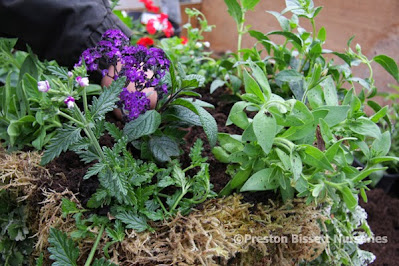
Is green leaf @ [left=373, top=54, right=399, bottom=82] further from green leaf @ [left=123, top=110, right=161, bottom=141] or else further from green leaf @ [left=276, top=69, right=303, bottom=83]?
green leaf @ [left=123, top=110, right=161, bottom=141]

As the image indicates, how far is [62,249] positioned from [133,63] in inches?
15.0

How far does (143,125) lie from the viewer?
768mm

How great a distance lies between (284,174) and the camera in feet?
2.42

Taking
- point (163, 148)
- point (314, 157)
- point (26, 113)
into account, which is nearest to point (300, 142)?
point (314, 157)

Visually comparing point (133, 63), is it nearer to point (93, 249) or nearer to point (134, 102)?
point (134, 102)

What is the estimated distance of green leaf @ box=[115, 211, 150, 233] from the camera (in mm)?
700

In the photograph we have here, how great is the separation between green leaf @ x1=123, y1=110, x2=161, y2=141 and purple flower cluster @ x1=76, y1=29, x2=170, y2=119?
2cm

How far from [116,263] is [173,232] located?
11 centimetres

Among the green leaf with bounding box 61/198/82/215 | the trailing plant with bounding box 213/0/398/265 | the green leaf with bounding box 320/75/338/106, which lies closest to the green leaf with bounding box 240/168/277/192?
the trailing plant with bounding box 213/0/398/265

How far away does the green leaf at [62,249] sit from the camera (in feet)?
2.21

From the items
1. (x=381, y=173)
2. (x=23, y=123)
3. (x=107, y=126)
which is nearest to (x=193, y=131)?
(x=107, y=126)

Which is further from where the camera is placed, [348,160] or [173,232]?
[348,160]

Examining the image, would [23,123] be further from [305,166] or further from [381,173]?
[381,173]

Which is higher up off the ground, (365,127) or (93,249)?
(365,127)
